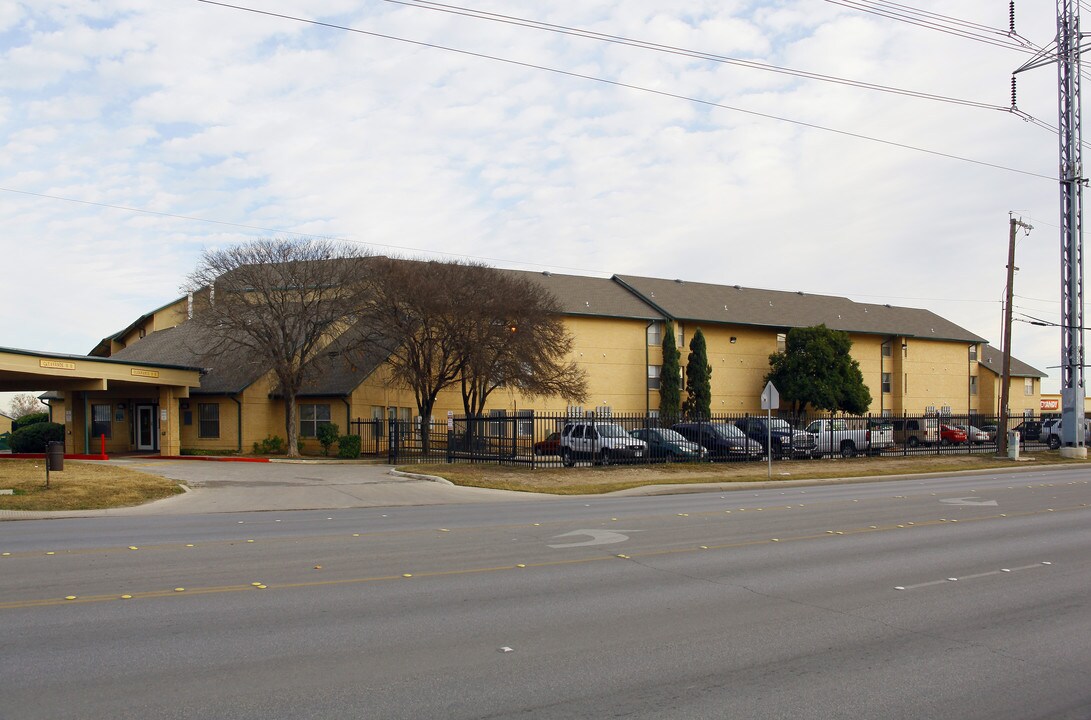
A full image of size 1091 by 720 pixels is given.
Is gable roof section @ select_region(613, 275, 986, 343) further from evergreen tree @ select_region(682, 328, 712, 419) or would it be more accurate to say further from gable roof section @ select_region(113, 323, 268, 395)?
gable roof section @ select_region(113, 323, 268, 395)

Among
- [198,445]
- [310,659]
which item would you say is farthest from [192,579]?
[198,445]

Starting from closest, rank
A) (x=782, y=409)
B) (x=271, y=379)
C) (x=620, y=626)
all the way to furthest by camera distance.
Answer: (x=620, y=626)
(x=271, y=379)
(x=782, y=409)

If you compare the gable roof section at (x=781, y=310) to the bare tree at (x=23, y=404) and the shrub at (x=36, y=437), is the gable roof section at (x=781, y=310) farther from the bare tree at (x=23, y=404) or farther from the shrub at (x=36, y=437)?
the bare tree at (x=23, y=404)

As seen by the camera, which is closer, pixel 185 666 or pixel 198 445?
pixel 185 666

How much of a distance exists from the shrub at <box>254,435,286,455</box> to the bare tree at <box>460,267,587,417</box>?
8998 millimetres

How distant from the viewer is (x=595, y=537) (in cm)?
1449

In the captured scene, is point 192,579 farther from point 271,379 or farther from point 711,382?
point 711,382

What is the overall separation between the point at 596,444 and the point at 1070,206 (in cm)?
2578

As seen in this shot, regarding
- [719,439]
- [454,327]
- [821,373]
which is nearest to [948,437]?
[821,373]

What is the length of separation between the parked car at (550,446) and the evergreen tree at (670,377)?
23.1 m

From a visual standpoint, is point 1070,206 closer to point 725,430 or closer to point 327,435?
point 725,430

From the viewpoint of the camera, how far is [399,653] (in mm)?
7312

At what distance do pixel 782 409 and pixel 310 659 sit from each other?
2344 inches

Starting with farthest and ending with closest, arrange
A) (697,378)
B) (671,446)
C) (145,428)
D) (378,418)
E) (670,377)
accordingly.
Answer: (697,378), (670,377), (145,428), (378,418), (671,446)
